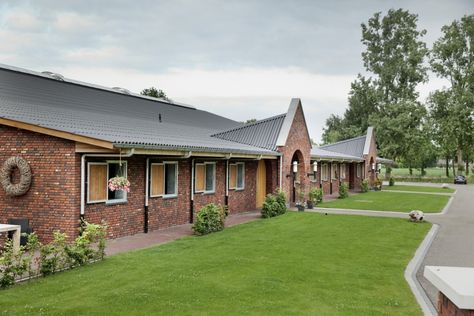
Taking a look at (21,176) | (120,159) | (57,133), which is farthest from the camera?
(21,176)

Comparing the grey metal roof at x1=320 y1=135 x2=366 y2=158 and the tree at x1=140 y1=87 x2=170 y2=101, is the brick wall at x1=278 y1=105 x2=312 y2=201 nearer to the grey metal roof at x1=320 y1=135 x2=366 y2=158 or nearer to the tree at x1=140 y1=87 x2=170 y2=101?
the grey metal roof at x1=320 y1=135 x2=366 y2=158

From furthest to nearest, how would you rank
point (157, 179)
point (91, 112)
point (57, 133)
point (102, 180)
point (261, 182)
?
point (261, 182)
point (91, 112)
point (157, 179)
point (102, 180)
point (57, 133)

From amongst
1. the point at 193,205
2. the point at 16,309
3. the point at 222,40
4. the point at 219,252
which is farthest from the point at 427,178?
the point at 16,309

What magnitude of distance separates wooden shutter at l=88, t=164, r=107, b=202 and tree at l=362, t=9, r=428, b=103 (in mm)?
41787

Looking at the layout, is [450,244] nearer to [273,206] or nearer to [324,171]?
[273,206]

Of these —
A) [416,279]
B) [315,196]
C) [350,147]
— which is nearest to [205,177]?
[315,196]

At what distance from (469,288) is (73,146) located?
404 inches

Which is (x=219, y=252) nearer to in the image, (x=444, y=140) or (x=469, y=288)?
(x=469, y=288)

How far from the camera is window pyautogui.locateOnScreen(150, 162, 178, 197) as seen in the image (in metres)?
14.4

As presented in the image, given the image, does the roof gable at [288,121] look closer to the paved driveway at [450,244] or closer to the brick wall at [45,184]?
the paved driveway at [450,244]

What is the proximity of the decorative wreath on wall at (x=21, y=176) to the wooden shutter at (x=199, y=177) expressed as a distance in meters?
6.31

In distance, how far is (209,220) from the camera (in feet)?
45.5

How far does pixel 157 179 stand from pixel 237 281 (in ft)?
22.2

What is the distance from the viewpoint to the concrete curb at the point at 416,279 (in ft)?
23.4
